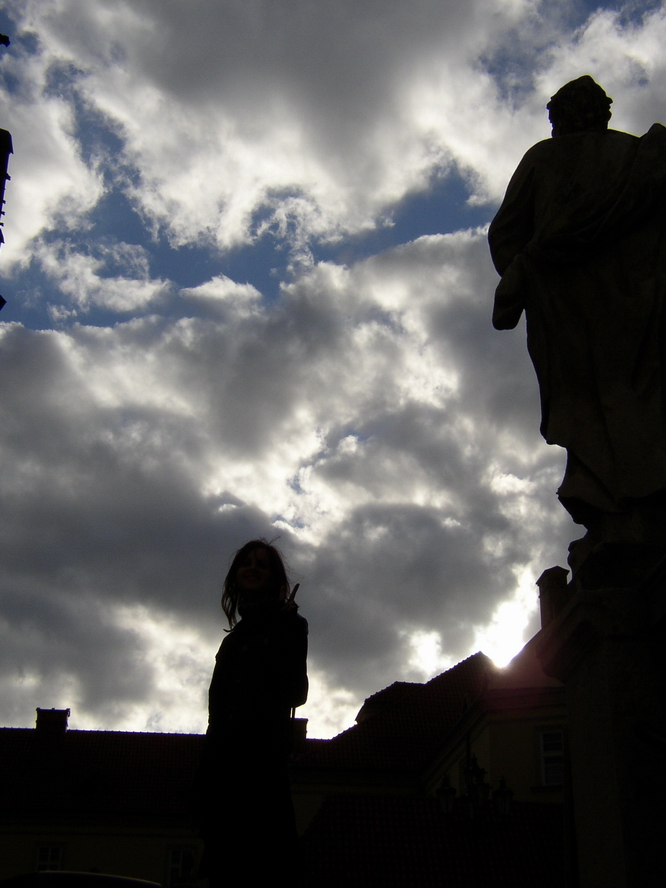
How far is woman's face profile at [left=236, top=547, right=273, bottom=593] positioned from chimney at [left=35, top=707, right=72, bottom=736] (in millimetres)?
47129

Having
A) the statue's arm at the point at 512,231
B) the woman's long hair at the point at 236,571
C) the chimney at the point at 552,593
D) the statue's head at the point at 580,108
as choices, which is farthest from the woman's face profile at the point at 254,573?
Answer: the statue's head at the point at 580,108

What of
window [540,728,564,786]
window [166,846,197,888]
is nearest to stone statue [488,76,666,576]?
window [540,728,564,786]

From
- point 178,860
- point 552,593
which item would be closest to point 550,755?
point 178,860

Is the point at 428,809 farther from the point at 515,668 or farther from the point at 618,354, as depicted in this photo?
the point at 618,354

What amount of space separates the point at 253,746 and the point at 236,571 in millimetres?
749

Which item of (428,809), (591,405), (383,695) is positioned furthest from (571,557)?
(383,695)

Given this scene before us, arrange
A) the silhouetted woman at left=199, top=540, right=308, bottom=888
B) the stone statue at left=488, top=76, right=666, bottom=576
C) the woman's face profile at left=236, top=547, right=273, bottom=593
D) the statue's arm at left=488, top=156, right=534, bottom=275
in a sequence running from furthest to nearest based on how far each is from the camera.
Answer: the statue's arm at left=488, top=156, right=534, bottom=275, the stone statue at left=488, top=76, right=666, bottom=576, the woman's face profile at left=236, top=547, right=273, bottom=593, the silhouetted woman at left=199, top=540, right=308, bottom=888

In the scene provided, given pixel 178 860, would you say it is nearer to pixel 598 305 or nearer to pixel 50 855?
pixel 50 855

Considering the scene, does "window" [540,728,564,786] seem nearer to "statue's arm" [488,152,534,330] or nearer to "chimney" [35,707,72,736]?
"statue's arm" [488,152,534,330]

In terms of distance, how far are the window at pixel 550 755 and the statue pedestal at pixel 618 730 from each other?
24.4 meters

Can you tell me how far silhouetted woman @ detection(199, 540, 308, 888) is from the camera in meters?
2.93

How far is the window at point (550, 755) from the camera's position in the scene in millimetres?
26438

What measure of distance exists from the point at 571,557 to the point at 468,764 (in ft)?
37.4

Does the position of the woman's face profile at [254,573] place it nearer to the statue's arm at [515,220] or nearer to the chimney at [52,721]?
the statue's arm at [515,220]
